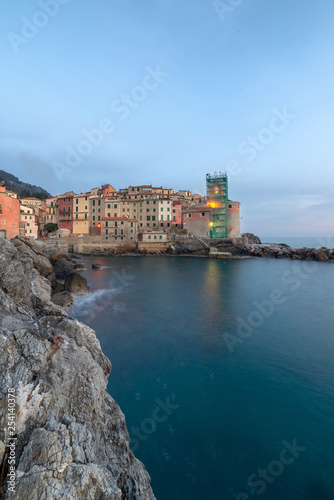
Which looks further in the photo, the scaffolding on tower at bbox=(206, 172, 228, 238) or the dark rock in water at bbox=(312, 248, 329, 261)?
the scaffolding on tower at bbox=(206, 172, 228, 238)

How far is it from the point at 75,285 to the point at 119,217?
49178mm

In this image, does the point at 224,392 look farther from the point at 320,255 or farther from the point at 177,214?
the point at 177,214

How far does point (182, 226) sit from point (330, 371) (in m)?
69.1

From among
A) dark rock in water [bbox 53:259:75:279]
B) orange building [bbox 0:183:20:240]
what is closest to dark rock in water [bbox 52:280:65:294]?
dark rock in water [bbox 53:259:75:279]

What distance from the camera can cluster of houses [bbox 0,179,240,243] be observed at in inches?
2717

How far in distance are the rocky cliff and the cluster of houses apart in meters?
64.3

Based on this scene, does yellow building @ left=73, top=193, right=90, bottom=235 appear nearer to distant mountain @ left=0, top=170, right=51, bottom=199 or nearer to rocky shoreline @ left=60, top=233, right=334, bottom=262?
rocky shoreline @ left=60, top=233, right=334, bottom=262

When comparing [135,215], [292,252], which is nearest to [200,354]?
[292,252]

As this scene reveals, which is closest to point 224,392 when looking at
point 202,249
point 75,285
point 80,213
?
point 75,285

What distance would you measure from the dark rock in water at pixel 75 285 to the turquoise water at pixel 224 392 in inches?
59.8

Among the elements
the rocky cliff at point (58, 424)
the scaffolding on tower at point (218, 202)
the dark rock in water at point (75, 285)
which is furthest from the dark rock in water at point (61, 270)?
the scaffolding on tower at point (218, 202)

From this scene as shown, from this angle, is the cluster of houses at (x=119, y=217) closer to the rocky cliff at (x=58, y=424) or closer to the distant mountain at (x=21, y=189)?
the distant mountain at (x=21, y=189)

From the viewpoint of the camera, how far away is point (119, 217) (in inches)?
2776

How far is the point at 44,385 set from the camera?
456 cm
